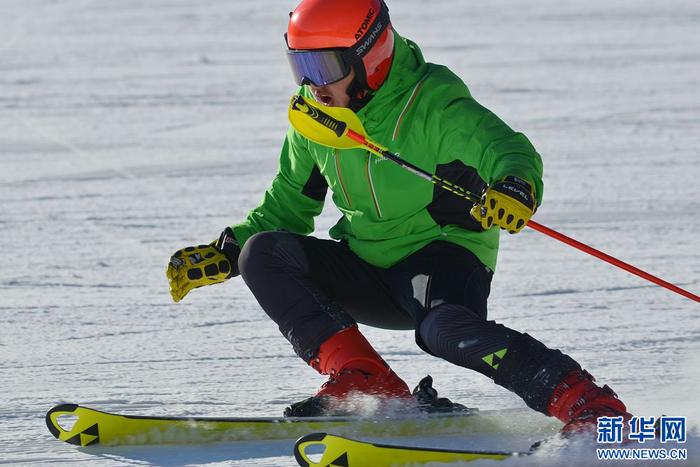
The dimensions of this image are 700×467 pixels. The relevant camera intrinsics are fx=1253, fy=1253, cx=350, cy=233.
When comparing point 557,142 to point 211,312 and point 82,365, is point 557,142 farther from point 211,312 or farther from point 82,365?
point 82,365

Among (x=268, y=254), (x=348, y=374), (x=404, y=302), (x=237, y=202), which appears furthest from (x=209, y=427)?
(x=237, y=202)

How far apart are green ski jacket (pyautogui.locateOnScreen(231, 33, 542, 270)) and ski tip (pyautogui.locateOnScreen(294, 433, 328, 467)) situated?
876 millimetres

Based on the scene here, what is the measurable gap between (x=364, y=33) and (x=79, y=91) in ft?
22.7

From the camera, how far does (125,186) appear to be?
727 cm

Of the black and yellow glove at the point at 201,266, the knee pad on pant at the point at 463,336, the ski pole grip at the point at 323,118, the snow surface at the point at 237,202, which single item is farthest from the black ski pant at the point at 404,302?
the ski pole grip at the point at 323,118

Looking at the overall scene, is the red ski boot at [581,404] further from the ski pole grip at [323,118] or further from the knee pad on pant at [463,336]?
the ski pole grip at [323,118]

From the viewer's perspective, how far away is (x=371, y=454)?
10.1ft

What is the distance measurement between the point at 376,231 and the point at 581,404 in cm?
95

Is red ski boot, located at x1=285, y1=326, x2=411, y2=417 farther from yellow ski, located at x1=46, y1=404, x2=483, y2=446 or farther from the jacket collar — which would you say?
the jacket collar

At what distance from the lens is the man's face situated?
3688mm

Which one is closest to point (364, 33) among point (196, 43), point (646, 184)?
point (646, 184)

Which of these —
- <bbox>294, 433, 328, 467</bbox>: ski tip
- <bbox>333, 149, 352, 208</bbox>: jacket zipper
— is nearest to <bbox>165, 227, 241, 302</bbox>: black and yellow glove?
<bbox>333, 149, 352, 208</bbox>: jacket zipper

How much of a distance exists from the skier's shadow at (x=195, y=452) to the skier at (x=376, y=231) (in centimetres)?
20

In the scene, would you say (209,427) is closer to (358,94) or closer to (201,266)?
(201,266)
